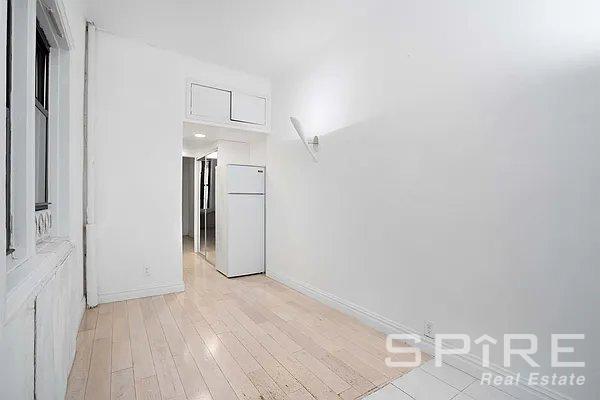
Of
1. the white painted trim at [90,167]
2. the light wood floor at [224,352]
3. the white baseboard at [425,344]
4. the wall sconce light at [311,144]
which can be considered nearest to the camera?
the white baseboard at [425,344]

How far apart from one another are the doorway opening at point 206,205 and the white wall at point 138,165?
171cm

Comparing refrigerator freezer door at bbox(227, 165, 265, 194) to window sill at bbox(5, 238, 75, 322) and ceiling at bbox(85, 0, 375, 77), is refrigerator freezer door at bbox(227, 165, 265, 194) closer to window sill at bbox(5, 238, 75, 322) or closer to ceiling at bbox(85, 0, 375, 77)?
ceiling at bbox(85, 0, 375, 77)

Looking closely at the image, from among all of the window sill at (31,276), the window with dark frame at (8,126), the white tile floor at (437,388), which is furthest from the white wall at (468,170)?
the window with dark frame at (8,126)

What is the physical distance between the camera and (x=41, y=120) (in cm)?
175

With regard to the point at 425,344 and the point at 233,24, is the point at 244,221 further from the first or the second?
the point at 425,344

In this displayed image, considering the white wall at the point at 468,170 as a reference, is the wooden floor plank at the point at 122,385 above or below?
below

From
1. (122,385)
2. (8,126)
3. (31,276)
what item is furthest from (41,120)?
(122,385)

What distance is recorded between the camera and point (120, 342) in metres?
2.25

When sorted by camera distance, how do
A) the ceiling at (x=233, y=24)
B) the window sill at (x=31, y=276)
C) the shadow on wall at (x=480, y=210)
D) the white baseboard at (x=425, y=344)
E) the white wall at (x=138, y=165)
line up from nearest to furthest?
the window sill at (x=31, y=276) < the shadow on wall at (x=480, y=210) < the white baseboard at (x=425, y=344) < the ceiling at (x=233, y=24) < the white wall at (x=138, y=165)

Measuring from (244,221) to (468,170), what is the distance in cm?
296

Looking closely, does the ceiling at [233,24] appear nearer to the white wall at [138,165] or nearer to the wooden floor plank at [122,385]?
the white wall at [138,165]

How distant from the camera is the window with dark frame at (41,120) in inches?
65.6

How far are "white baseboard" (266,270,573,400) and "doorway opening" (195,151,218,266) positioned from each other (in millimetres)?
2311

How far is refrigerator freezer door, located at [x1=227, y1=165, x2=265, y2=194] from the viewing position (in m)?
4.09
